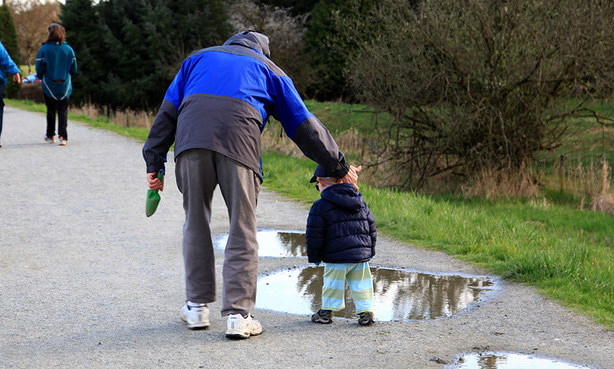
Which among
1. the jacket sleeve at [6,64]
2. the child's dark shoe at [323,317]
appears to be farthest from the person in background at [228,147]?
the jacket sleeve at [6,64]

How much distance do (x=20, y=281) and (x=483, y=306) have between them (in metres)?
3.39

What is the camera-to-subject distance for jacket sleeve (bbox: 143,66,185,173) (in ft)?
14.6

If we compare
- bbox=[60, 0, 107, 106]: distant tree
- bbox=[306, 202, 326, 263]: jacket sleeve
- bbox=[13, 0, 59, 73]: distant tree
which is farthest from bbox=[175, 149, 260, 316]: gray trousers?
bbox=[13, 0, 59, 73]: distant tree

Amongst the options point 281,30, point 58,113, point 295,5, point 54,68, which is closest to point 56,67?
point 54,68

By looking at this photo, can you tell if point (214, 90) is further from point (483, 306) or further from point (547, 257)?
point (547, 257)

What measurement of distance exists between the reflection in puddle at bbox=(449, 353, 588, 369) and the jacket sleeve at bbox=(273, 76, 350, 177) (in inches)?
54.3

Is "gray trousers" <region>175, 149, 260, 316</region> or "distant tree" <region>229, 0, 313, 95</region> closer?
"gray trousers" <region>175, 149, 260, 316</region>

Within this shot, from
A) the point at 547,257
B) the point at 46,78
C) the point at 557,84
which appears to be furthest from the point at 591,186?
the point at 46,78

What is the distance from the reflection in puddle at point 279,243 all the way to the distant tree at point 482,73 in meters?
5.14

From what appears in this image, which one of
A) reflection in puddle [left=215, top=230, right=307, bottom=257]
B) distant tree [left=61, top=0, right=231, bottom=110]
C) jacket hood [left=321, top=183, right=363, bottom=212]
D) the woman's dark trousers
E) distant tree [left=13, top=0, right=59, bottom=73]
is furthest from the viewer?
distant tree [left=13, top=0, right=59, bottom=73]

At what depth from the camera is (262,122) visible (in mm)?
4430

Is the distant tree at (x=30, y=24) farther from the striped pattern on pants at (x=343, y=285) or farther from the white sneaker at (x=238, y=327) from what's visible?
the white sneaker at (x=238, y=327)

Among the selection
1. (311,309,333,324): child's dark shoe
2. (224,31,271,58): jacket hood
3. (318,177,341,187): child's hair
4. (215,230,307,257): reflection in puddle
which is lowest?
→ (215,230,307,257): reflection in puddle

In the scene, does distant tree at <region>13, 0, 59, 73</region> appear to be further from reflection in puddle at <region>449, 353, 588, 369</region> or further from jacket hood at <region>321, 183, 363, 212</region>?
reflection in puddle at <region>449, 353, 588, 369</region>
